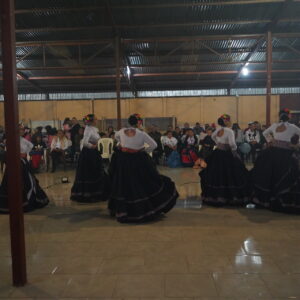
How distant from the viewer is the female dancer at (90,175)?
5.45 meters

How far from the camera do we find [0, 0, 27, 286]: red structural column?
2285 mm

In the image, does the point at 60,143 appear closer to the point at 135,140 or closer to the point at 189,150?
the point at 189,150

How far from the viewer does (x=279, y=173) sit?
458cm

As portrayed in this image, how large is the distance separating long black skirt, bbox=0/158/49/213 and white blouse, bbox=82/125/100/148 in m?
1.01

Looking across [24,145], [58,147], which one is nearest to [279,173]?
[24,145]

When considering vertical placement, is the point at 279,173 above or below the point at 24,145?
below

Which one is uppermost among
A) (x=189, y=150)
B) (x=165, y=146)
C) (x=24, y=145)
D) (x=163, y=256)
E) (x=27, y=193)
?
(x=24, y=145)

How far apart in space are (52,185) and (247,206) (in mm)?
4286

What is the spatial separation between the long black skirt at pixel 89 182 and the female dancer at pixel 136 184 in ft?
3.72

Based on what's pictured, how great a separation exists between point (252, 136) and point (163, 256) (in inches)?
332

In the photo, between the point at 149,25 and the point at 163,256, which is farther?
the point at 149,25

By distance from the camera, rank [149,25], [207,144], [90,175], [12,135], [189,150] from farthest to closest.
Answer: [189,150] < [207,144] < [149,25] < [90,175] < [12,135]

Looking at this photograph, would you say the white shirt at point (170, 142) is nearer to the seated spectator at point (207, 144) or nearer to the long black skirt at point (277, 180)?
the seated spectator at point (207, 144)

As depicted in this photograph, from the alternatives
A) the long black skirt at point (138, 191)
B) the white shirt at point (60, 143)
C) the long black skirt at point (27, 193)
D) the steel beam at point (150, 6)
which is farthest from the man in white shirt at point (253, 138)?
the long black skirt at point (27, 193)
